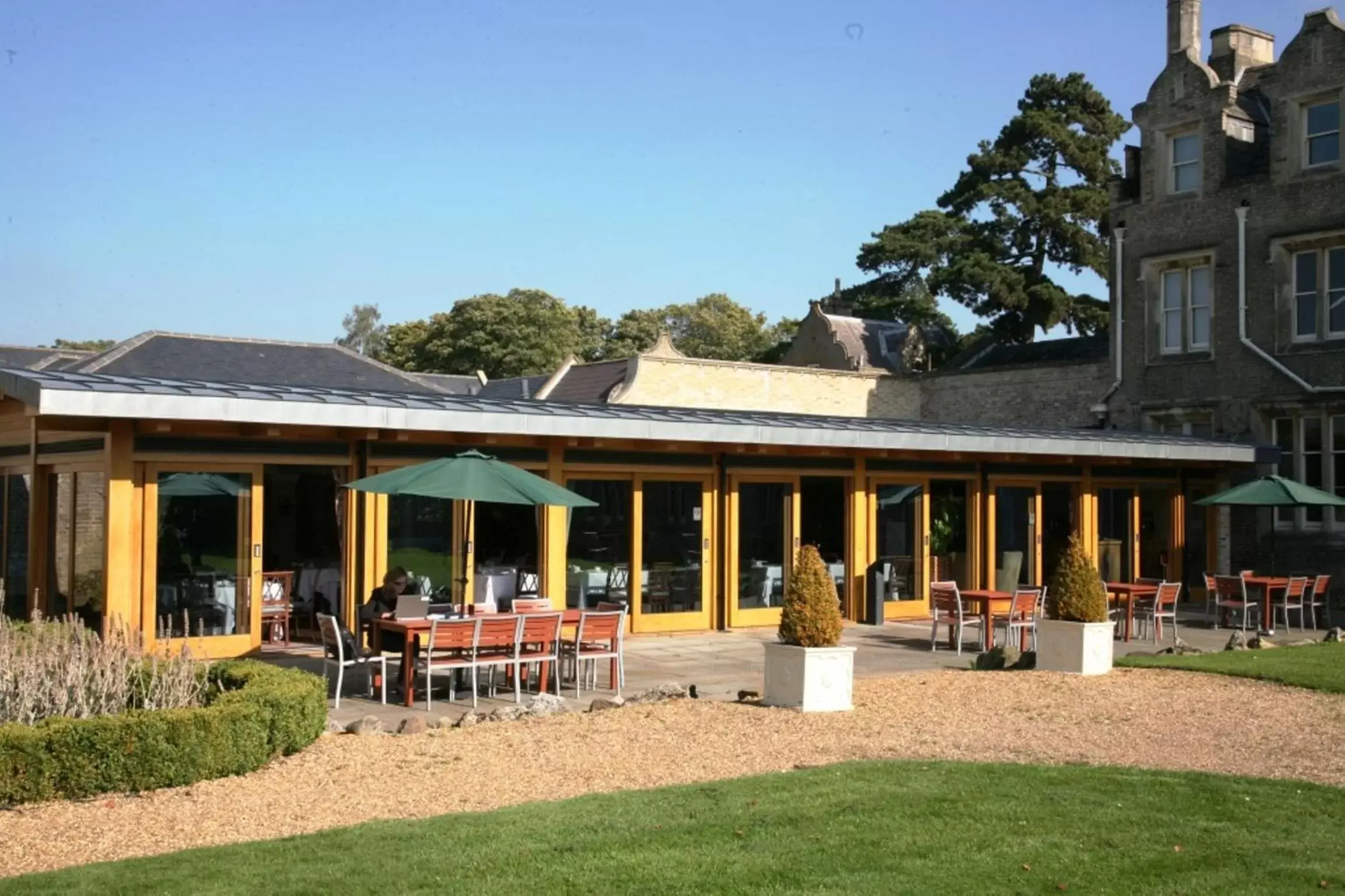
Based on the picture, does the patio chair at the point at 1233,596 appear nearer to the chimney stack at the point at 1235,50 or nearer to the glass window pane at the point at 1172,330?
the glass window pane at the point at 1172,330

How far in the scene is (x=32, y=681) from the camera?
9.02 meters

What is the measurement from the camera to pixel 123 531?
540 inches

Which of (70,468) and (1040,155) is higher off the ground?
(1040,155)

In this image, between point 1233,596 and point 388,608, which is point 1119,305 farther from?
point 388,608

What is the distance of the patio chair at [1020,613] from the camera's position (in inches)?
656

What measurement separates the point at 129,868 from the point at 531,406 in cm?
1021

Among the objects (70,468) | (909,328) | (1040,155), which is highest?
(1040,155)

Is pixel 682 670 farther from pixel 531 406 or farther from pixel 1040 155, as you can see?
pixel 1040 155

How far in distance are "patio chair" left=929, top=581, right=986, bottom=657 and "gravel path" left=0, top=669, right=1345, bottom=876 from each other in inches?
117

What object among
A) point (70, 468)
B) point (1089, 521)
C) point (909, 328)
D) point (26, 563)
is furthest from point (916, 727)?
point (909, 328)

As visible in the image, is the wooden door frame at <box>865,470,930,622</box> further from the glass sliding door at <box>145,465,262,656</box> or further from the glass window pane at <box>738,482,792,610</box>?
the glass sliding door at <box>145,465,262,656</box>

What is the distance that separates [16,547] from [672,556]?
8277mm

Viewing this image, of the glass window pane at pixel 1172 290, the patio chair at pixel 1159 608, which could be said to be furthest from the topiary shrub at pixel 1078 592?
the glass window pane at pixel 1172 290

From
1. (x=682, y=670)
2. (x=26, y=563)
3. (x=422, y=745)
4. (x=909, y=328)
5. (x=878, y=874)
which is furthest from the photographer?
(x=909, y=328)
